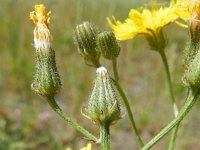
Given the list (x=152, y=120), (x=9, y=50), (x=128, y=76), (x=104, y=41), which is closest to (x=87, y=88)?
(x=152, y=120)

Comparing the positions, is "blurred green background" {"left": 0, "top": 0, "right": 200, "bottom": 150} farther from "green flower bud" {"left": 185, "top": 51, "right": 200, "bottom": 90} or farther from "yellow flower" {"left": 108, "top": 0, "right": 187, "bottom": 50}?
"green flower bud" {"left": 185, "top": 51, "right": 200, "bottom": 90}

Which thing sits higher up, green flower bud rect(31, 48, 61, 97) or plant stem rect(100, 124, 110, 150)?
green flower bud rect(31, 48, 61, 97)

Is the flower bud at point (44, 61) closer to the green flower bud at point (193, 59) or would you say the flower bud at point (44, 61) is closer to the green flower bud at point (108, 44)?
the green flower bud at point (108, 44)

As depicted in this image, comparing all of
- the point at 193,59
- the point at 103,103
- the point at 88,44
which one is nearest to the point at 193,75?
the point at 193,59

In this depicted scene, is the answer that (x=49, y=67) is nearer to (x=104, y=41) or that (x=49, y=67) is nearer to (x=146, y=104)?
(x=104, y=41)

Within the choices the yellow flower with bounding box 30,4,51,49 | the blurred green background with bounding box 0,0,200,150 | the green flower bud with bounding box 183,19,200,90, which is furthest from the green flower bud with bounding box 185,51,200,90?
the blurred green background with bounding box 0,0,200,150

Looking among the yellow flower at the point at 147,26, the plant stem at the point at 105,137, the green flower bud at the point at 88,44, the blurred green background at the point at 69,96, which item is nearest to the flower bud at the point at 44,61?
the green flower bud at the point at 88,44
